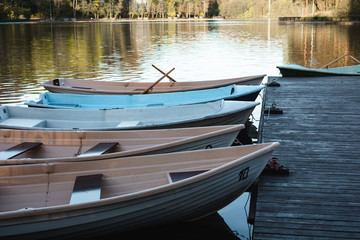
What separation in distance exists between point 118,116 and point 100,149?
193 cm

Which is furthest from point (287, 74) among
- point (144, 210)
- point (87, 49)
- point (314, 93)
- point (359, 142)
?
point (87, 49)

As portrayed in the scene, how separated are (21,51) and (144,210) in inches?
986

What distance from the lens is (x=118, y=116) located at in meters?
7.36

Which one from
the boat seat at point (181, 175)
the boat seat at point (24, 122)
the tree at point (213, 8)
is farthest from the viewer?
the tree at point (213, 8)

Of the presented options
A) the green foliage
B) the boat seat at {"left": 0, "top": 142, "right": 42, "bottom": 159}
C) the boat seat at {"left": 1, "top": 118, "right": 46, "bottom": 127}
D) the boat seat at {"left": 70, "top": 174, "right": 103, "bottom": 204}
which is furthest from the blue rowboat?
the green foliage

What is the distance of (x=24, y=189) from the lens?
4.56m

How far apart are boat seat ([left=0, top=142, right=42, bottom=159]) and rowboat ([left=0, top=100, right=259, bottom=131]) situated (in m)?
1.28

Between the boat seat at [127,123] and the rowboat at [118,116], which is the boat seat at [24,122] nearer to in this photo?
the rowboat at [118,116]

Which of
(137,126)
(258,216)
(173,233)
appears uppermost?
(137,126)

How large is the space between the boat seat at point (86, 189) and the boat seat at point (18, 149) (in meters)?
1.29

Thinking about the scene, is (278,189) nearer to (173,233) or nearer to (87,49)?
(173,233)

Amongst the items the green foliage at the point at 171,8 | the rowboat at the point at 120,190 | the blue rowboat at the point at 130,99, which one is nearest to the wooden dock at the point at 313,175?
the rowboat at the point at 120,190

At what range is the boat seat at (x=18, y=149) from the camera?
538 cm

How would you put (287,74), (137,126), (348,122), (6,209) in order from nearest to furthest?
(6,209) → (137,126) → (348,122) → (287,74)
